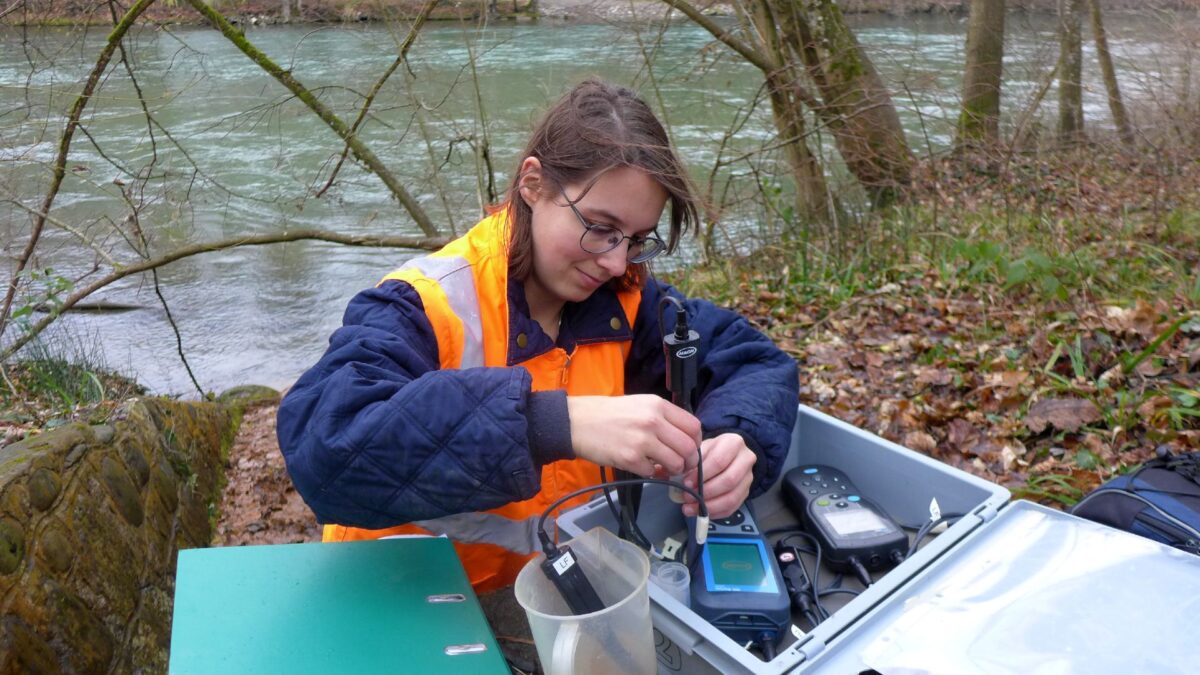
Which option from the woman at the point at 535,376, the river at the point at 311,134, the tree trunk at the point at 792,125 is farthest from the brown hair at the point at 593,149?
the tree trunk at the point at 792,125

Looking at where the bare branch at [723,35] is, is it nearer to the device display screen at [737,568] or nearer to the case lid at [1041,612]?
the device display screen at [737,568]

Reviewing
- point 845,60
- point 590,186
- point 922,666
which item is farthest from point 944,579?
point 845,60

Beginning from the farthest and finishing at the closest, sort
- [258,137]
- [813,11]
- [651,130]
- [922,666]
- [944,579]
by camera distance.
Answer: [258,137]
[813,11]
[651,130]
[944,579]
[922,666]

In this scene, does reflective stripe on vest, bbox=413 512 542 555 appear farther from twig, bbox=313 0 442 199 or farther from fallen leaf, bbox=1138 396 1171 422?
twig, bbox=313 0 442 199

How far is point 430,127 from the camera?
5.78 metres

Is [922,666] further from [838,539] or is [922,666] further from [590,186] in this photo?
[590,186]

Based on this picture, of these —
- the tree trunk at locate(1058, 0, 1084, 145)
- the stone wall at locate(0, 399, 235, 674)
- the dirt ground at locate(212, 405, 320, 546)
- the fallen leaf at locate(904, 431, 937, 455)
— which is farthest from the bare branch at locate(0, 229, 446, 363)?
the tree trunk at locate(1058, 0, 1084, 145)

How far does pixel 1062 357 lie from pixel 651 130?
2190 millimetres

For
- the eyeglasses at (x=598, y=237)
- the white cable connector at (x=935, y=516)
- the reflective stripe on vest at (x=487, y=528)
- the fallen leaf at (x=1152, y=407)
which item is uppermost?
the eyeglasses at (x=598, y=237)

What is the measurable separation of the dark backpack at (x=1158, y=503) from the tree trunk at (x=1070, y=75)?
5366 millimetres

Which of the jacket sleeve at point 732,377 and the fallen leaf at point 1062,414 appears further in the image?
the fallen leaf at point 1062,414

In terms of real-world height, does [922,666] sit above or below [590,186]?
below

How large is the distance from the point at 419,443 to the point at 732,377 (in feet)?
2.39

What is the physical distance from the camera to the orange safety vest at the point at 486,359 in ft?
5.08
